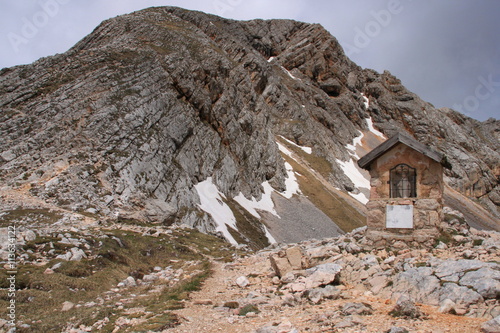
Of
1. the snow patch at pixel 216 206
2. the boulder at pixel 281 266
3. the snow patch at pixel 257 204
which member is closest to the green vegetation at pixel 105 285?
the boulder at pixel 281 266

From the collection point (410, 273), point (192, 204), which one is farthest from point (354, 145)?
point (410, 273)

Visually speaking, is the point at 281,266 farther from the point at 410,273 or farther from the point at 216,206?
the point at 216,206

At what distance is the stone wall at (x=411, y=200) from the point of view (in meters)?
12.4

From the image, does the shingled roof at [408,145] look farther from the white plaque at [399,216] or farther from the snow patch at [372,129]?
the snow patch at [372,129]

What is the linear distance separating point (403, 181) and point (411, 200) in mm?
1107

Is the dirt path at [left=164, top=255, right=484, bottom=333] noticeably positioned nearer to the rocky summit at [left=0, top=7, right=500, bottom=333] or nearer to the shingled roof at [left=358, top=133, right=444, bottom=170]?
the rocky summit at [left=0, top=7, right=500, bottom=333]

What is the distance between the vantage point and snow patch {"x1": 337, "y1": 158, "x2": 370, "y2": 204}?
8088 cm

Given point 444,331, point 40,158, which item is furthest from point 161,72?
point 444,331

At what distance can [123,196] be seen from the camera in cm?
2972

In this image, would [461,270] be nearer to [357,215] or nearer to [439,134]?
[357,215]

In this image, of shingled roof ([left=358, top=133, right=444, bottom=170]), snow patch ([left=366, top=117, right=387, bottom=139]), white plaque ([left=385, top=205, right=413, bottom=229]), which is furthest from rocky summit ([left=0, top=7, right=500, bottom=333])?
snow patch ([left=366, top=117, right=387, bottom=139])

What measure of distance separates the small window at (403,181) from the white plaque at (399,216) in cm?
85

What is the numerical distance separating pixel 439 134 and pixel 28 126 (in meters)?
124

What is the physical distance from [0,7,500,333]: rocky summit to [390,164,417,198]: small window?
2.10 meters
